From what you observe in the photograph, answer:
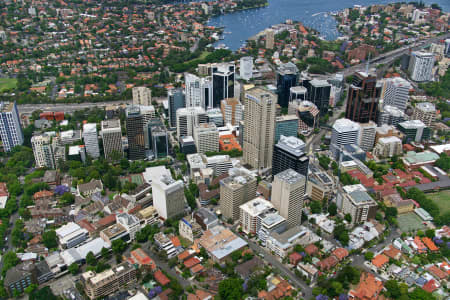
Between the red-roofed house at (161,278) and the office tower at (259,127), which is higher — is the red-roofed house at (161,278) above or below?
below

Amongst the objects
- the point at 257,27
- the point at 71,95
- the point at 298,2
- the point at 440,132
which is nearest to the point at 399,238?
the point at 440,132

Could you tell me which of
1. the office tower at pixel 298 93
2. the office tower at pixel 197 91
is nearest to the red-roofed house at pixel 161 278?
the office tower at pixel 197 91

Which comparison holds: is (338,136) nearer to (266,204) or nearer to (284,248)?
(266,204)

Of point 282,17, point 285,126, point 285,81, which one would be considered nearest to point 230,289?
point 285,126

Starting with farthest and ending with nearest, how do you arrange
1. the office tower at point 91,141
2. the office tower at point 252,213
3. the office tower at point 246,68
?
the office tower at point 246,68 < the office tower at point 91,141 < the office tower at point 252,213

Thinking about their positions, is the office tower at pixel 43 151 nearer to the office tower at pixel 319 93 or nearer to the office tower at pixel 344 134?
the office tower at pixel 344 134

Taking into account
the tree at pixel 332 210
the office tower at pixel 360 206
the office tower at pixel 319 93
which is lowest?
the tree at pixel 332 210
